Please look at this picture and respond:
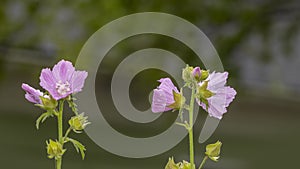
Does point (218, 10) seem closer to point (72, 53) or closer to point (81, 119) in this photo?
point (72, 53)

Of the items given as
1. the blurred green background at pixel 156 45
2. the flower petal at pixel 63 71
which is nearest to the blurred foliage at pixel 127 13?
the blurred green background at pixel 156 45

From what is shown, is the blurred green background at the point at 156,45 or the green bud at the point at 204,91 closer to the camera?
the green bud at the point at 204,91

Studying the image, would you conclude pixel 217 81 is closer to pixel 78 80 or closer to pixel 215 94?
pixel 215 94

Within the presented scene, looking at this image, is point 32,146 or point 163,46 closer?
point 163,46

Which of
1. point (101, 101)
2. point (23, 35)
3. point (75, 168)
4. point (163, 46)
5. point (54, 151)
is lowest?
point (54, 151)

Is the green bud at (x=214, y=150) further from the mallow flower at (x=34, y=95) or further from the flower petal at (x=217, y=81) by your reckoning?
the mallow flower at (x=34, y=95)

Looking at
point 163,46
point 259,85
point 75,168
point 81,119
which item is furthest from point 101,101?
point 81,119
